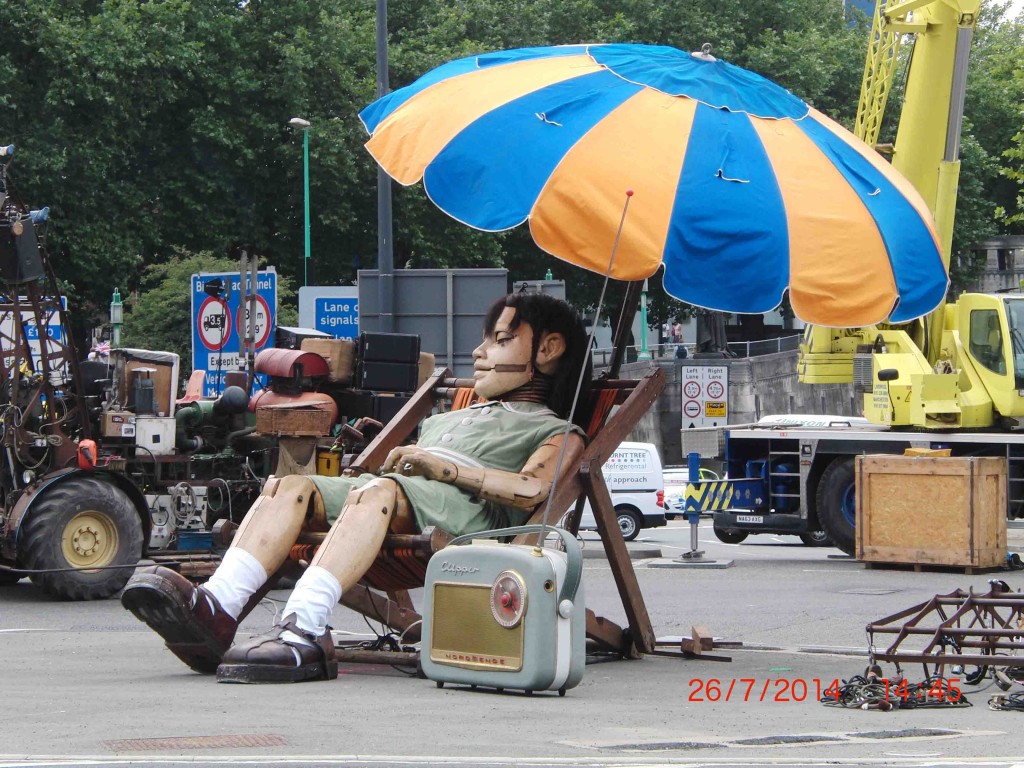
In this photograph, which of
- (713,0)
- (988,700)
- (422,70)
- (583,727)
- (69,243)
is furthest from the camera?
(713,0)

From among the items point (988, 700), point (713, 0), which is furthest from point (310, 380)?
point (713, 0)

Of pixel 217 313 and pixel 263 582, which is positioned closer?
pixel 263 582

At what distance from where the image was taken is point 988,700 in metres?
6.98

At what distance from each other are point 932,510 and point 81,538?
8377mm

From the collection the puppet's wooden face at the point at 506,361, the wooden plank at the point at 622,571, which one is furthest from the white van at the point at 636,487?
the puppet's wooden face at the point at 506,361

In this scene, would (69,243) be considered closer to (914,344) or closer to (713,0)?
(914,344)

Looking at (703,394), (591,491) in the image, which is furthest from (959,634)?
(703,394)

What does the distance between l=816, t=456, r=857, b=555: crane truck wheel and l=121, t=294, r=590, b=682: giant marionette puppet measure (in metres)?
11.1

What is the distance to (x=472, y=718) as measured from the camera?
5973 millimetres

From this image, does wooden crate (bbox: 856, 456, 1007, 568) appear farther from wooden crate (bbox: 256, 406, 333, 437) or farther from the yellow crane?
wooden crate (bbox: 256, 406, 333, 437)

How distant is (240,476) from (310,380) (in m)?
1.19

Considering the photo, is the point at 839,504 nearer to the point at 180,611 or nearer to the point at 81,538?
the point at 81,538

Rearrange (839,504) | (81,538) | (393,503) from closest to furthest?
(393,503) < (81,538) < (839,504)
